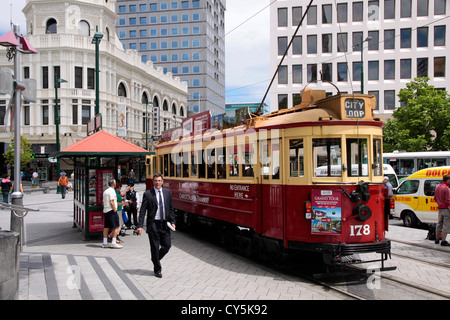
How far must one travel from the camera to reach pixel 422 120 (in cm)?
3231

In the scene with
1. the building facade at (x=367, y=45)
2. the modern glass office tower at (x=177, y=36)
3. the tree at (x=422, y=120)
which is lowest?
the tree at (x=422, y=120)

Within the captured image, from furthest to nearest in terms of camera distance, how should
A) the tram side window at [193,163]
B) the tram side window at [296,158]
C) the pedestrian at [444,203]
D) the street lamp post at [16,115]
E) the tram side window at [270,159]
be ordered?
1. the tram side window at [193,163]
2. the pedestrian at [444,203]
3. the street lamp post at [16,115]
4. the tram side window at [270,159]
5. the tram side window at [296,158]

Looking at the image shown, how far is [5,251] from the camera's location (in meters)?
5.27

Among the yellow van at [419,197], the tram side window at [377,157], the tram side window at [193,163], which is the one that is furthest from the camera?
the yellow van at [419,197]

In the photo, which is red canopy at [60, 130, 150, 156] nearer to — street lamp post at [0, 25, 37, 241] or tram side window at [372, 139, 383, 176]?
street lamp post at [0, 25, 37, 241]

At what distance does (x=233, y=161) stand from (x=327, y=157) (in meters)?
2.49

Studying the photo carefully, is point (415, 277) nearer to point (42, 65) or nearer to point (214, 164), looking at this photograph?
point (214, 164)

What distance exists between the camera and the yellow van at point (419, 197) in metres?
14.1

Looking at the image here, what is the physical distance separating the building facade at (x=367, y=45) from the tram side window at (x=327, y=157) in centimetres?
3518

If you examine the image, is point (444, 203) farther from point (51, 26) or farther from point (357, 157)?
point (51, 26)

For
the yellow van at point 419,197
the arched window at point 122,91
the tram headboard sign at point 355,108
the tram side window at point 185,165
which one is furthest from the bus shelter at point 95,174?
the arched window at point 122,91

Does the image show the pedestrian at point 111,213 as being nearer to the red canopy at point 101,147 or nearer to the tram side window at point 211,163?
the red canopy at point 101,147

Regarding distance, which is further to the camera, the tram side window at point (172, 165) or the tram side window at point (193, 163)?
the tram side window at point (172, 165)

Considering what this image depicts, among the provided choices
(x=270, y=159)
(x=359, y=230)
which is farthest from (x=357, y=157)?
(x=270, y=159)
